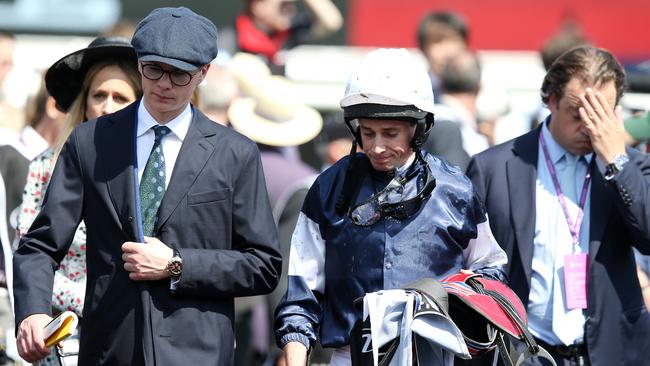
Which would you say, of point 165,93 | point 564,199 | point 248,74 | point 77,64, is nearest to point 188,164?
point 165,93

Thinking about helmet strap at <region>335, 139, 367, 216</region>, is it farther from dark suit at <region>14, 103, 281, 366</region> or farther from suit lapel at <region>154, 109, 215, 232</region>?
suit lapel at <region>154, 109, 215, 232</region>

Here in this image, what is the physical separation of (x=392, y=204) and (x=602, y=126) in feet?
3.91

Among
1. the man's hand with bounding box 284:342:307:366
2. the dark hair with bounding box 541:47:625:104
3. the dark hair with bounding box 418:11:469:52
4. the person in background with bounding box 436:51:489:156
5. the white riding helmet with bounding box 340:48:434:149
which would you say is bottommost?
the man's hand with bounding box 284:342:307:366

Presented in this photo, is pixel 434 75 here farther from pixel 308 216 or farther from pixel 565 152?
pixel 308 216

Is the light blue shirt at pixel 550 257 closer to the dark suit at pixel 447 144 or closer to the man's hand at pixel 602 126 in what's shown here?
the man's hand at pixel 602 126

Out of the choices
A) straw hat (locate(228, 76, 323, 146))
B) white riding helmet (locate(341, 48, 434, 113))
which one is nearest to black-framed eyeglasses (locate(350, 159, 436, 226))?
white riding helmet (locate(341, 48, 434, 113))

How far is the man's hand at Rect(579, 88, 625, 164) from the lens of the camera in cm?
534

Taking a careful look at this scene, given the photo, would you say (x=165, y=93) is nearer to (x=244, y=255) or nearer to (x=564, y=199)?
(x=244, y=255)

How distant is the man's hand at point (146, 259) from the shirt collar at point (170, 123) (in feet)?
1.44

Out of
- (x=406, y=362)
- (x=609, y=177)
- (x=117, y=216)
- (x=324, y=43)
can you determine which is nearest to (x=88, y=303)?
(x=117, y=216)

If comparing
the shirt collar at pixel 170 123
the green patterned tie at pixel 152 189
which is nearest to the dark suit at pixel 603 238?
the shirt collar at pixel 170 123

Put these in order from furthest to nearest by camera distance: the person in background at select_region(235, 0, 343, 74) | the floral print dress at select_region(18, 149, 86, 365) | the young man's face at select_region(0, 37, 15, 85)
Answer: the young man's face at select_region(0, 37, 15, 85) → the person in background at select_region(235, 0, 343, 74) → the floral print dress at select_region(18, 149, 86, 365)

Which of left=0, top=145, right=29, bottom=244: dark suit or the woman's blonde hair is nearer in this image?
the woman's blonde hair

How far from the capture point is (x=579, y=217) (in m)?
5.42
